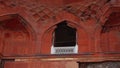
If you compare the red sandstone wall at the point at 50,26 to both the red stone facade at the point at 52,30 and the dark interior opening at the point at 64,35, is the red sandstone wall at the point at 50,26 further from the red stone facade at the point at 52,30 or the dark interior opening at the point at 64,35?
the dark interior opening at the point at 64,35

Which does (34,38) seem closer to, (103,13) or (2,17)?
(2,17)

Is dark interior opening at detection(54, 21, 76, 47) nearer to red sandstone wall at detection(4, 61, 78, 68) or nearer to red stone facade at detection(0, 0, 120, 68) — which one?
red stone facade at detection(0, 0, 120, 68)

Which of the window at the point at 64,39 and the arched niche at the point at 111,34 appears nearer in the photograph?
the arched niche at the point at 111,34

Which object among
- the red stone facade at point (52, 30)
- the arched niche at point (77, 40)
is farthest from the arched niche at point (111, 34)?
the arched niche at point (77, 40)

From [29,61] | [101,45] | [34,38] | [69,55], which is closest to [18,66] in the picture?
[29,61]

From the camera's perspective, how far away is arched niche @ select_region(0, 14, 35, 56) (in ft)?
24.5

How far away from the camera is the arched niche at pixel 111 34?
23.2ft

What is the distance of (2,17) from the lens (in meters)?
7.38

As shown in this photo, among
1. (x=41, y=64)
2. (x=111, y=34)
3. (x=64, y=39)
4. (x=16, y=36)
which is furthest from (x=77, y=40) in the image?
(x=16, y=36)

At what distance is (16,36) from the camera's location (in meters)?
7.74

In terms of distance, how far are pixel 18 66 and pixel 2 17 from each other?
53.9 inches

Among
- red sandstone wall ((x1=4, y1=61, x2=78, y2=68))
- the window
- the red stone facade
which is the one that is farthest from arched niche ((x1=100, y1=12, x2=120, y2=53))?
red sandstone wall ((x1=4, y1=61, x2=78, y2=68))

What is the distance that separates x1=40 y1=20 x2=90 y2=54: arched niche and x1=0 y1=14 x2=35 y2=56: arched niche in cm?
32

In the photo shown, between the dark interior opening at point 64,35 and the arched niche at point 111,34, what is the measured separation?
31.4 inches
